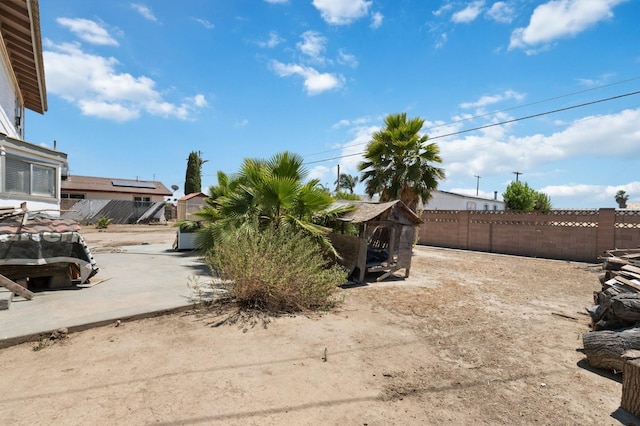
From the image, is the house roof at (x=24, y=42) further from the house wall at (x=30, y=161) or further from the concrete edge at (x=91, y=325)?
the concrete edge at (x=91, y=325)

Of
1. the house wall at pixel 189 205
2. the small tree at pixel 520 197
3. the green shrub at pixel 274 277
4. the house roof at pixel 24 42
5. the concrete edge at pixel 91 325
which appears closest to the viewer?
the concrete edge at pixel 91 325

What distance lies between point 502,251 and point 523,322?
36.4 ft

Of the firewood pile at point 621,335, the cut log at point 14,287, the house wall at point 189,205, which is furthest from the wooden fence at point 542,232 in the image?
the house wall at point 189,205

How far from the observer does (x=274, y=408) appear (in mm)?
2789

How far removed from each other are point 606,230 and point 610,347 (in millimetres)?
11336

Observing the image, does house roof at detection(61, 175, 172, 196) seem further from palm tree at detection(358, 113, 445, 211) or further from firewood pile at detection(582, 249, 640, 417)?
firewood pile at detection(582, 249, 640, 417)

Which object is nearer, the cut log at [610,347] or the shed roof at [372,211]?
Result: the cut log at [610,347]

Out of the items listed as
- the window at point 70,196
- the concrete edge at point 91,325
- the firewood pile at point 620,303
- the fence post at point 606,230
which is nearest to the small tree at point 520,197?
the fence post at point 606,230

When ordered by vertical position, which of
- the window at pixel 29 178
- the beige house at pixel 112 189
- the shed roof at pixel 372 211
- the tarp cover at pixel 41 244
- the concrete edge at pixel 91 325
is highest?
the beige house at pixel 112 189

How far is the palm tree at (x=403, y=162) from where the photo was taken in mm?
13461

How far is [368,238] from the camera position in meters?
8.63

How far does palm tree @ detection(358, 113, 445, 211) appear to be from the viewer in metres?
13.5

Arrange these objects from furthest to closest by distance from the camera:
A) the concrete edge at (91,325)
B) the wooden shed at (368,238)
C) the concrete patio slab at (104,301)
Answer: the wooden shed at (368,238) < the concrete patio slab at (104,301) < the concrete edge at (91,325)

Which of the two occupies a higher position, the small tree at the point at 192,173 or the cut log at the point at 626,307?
the small tree at the point at 192,173
